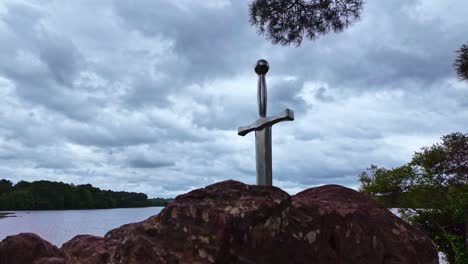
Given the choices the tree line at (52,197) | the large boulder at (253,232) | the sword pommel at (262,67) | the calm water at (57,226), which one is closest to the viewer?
the large boulder at (253,232)

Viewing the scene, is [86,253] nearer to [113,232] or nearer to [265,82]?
[113,232]

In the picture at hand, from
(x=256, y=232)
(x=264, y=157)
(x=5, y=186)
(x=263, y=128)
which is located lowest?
(x=256, y=232)

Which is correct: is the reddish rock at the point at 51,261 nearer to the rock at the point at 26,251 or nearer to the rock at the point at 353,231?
the rock at the point at 26,251

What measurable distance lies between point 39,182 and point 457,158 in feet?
322

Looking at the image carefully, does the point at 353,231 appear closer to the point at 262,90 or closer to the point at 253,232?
the point at 253,232

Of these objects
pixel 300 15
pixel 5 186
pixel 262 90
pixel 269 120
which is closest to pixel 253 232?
pixel 269 120

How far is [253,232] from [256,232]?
0.02 metres

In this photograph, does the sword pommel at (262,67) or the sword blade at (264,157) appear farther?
the sword pommel at (262,67)

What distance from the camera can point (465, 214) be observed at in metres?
16.5

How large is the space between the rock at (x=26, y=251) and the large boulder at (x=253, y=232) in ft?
6.97

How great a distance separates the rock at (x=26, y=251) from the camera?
5.23 meters

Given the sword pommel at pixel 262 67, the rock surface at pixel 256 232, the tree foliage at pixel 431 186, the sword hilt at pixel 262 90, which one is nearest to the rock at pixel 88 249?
the rock surface at pixel 256 232

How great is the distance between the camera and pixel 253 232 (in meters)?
3.34

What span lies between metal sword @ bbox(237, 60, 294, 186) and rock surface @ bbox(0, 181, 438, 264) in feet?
6.69
